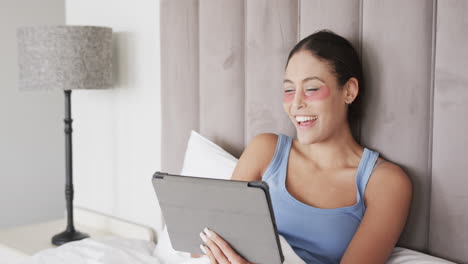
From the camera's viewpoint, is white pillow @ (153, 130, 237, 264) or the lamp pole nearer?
white pillow @ (153, 130, 237, 264)

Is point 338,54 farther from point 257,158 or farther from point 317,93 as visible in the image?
point 257,158

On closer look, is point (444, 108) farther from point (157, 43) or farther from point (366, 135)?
point (157, 43)

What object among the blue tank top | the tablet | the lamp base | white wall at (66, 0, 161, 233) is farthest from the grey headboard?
the lamp base

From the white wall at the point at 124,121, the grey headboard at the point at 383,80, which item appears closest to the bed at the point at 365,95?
the grey headboard at the point at 383,80

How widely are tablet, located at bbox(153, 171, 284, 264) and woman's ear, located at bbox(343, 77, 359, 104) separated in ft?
1.46

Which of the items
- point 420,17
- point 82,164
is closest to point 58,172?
point 82,164

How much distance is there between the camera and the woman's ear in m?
1.31

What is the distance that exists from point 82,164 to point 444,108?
5.89 feet

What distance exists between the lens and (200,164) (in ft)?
5.45

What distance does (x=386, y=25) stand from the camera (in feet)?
4.21

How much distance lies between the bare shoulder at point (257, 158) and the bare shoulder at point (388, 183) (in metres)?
0.31

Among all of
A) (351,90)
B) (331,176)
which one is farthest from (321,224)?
(351,90)

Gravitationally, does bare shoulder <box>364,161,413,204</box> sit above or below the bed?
below

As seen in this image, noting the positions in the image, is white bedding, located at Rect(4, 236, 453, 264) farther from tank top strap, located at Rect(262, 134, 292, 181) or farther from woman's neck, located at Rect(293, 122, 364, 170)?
woman's neck, located at Rect(293, 122, 364, 170)
